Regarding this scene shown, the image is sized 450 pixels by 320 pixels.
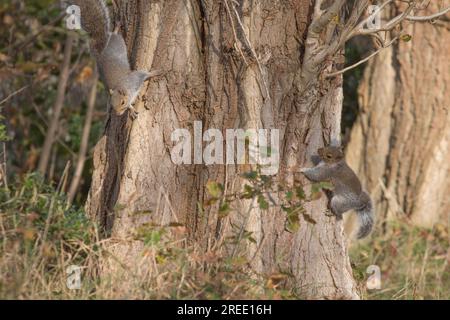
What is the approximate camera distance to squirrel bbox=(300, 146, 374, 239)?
17.4ft

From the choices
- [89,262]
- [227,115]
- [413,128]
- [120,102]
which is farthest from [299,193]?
[413,128]

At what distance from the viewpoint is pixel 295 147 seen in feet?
16.9

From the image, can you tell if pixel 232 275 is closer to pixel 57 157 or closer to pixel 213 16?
pixel 213 16

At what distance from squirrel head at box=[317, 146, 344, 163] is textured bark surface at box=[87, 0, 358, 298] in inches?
2.4

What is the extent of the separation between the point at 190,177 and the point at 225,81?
24.4 inches

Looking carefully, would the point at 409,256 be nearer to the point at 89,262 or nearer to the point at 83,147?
the point at 83,147

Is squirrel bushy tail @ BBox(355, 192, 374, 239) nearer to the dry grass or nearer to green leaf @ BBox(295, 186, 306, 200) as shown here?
the dry grass

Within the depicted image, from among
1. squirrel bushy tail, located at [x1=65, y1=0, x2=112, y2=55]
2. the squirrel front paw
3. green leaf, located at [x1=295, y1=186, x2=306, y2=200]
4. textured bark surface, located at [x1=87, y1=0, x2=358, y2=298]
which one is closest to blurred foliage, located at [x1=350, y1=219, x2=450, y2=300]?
textured bark surface, located at [x1=87, y1=0, x2=358, y2=298]

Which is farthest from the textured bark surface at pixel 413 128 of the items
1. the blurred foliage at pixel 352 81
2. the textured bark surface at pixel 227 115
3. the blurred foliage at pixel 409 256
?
the textured bark surface at pixel 227 115

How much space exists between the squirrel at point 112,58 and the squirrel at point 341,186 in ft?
3.69

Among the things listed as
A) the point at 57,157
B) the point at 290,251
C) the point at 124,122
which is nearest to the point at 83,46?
the point at 57,157

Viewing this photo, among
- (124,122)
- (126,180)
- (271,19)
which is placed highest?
(271,19)

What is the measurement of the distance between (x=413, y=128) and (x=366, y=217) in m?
2.64

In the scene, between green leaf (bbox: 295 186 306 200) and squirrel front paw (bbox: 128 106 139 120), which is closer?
green leaf (bbox: 295 186 306 200)
